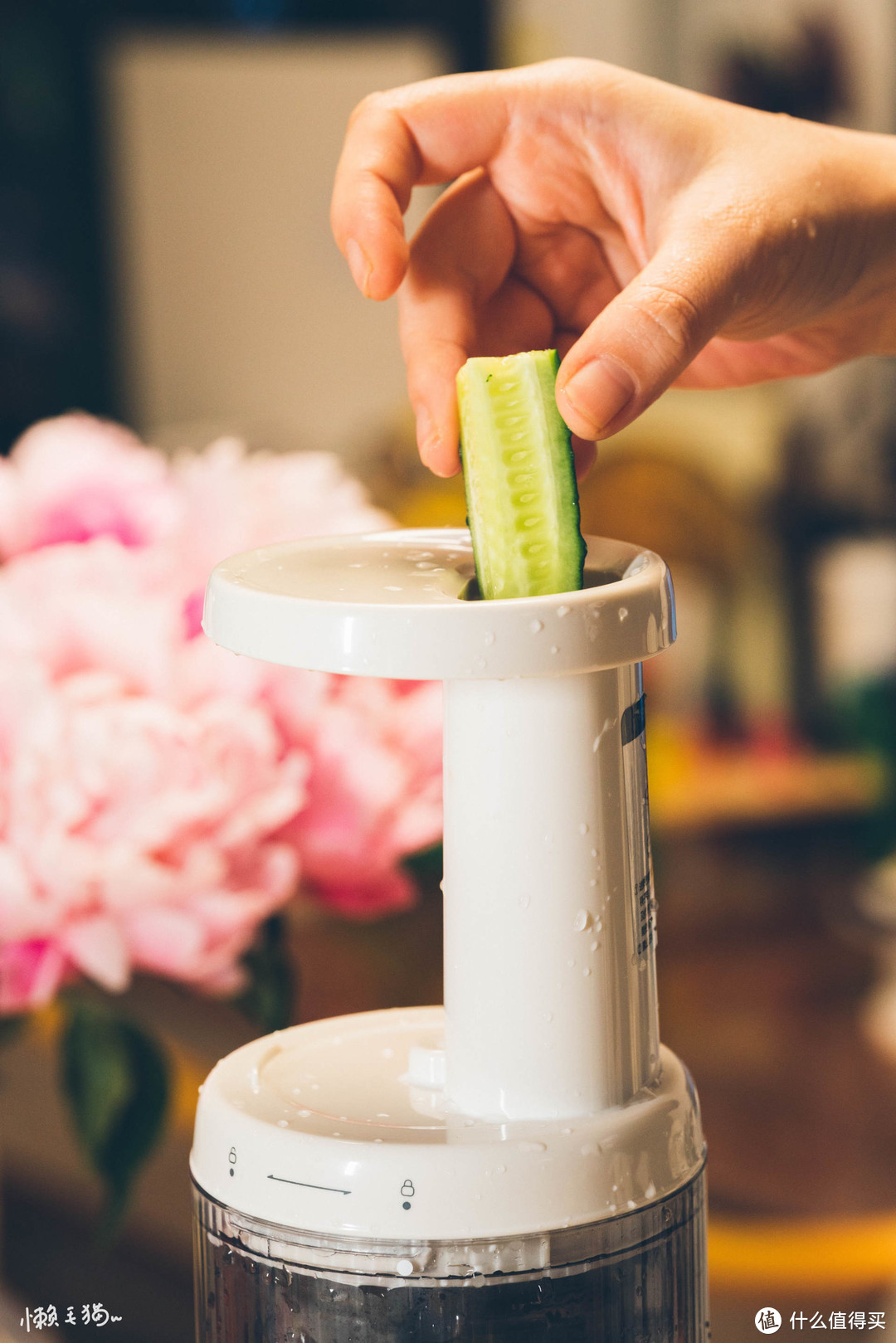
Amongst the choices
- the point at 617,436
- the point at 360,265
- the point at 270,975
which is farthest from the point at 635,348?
the point at 617,436

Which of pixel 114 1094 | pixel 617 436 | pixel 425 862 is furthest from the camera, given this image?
pixel 617 436

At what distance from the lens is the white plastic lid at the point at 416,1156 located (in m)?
0.35

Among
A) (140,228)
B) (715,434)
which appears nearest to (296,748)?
(715,434)

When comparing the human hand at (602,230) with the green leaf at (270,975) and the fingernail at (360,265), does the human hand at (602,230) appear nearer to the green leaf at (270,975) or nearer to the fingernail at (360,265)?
the fingernail at (360,265)

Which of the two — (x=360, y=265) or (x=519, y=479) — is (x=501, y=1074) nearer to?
(x=519, y=479)

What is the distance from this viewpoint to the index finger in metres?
0.47

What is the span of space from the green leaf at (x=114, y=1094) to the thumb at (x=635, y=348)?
Result: 34cm

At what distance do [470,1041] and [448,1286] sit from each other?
0.06m

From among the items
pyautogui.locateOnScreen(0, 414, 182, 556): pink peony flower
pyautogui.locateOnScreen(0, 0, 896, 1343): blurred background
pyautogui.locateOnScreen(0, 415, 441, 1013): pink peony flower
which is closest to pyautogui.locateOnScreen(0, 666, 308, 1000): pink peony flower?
pyautogui.locateOnScreen(0, 415, 441, 1013): pink peony flower

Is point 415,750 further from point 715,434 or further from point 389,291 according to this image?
point 715,434

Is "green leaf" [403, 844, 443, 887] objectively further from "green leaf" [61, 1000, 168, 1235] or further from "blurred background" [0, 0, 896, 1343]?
"blurred background" [0, 0, 896, 1343]

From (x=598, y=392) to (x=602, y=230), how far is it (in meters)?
0.26

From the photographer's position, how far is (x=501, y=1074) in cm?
37

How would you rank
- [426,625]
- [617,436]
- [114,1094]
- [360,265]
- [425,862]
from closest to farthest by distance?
[426,625] < [360,265] < [114,1094] < [425,862] < [617,436]
